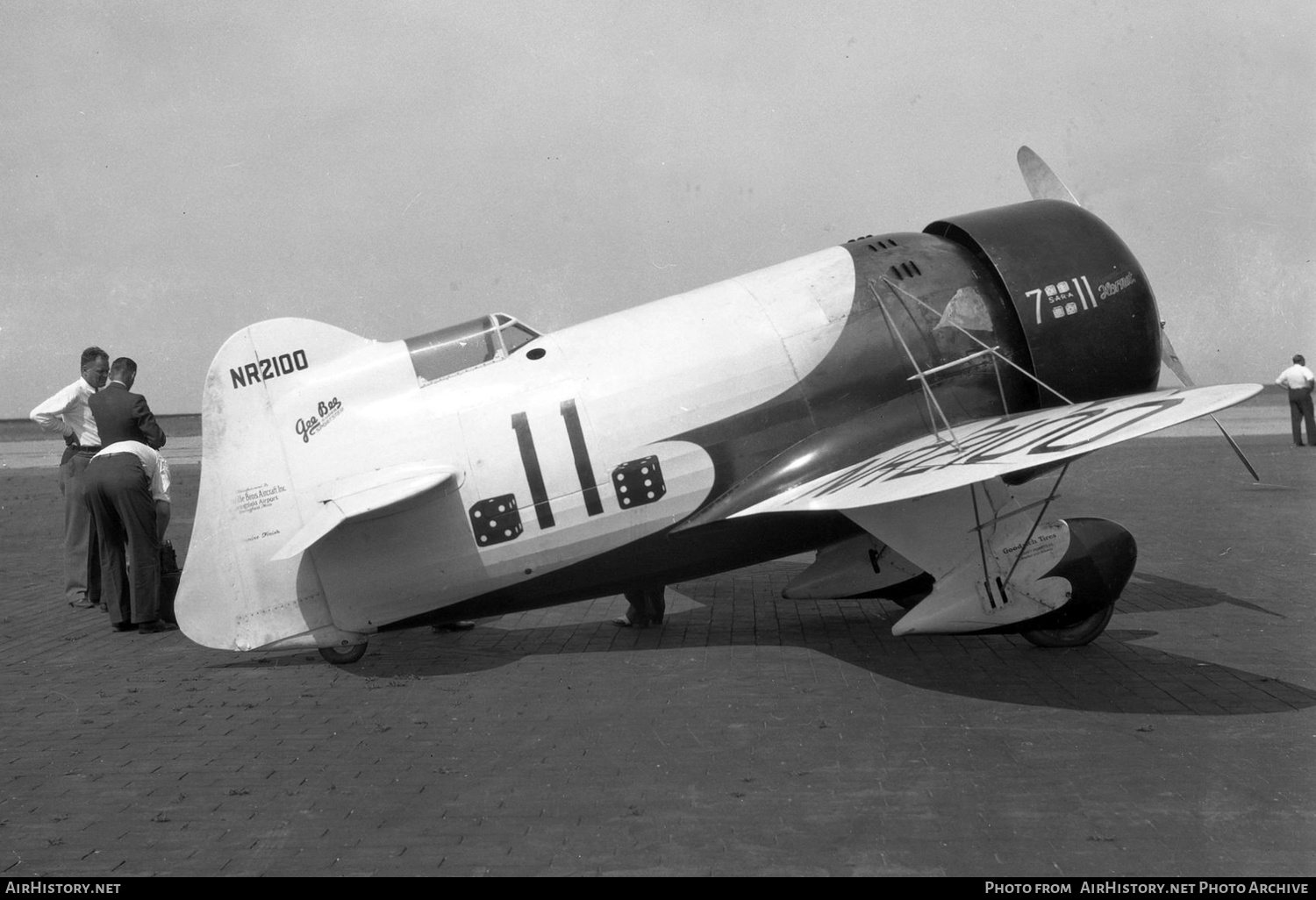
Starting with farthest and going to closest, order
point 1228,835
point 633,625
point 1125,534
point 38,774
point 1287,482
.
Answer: point 1287,482, point 633,625, point 1125,534, point 38,774, point 1228,835

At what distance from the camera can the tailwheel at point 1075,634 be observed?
701 centimetres

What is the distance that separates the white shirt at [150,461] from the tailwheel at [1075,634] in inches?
272

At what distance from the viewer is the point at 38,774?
5371 millimetres

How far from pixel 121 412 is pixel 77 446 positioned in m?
1.27

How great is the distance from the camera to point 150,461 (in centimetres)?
934

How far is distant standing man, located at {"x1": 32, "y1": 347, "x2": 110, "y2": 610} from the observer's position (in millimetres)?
9914

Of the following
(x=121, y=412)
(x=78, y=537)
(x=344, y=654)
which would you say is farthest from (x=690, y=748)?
(x=78, y=537)

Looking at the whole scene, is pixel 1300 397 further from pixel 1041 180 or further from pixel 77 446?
pixel 77 446

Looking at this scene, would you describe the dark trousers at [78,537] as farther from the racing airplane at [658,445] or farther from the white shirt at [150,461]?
the racing airplane at [658,445]

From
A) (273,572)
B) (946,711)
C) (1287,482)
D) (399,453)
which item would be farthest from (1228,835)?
(1287,482)

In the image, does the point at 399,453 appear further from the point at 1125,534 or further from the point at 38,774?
the point at 1125,534

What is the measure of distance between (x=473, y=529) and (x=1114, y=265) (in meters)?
4.53

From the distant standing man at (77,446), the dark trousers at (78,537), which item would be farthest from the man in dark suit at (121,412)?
the dark trousers at (78,537)

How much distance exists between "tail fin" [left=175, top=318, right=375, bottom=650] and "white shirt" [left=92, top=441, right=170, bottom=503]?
95.1 inches
